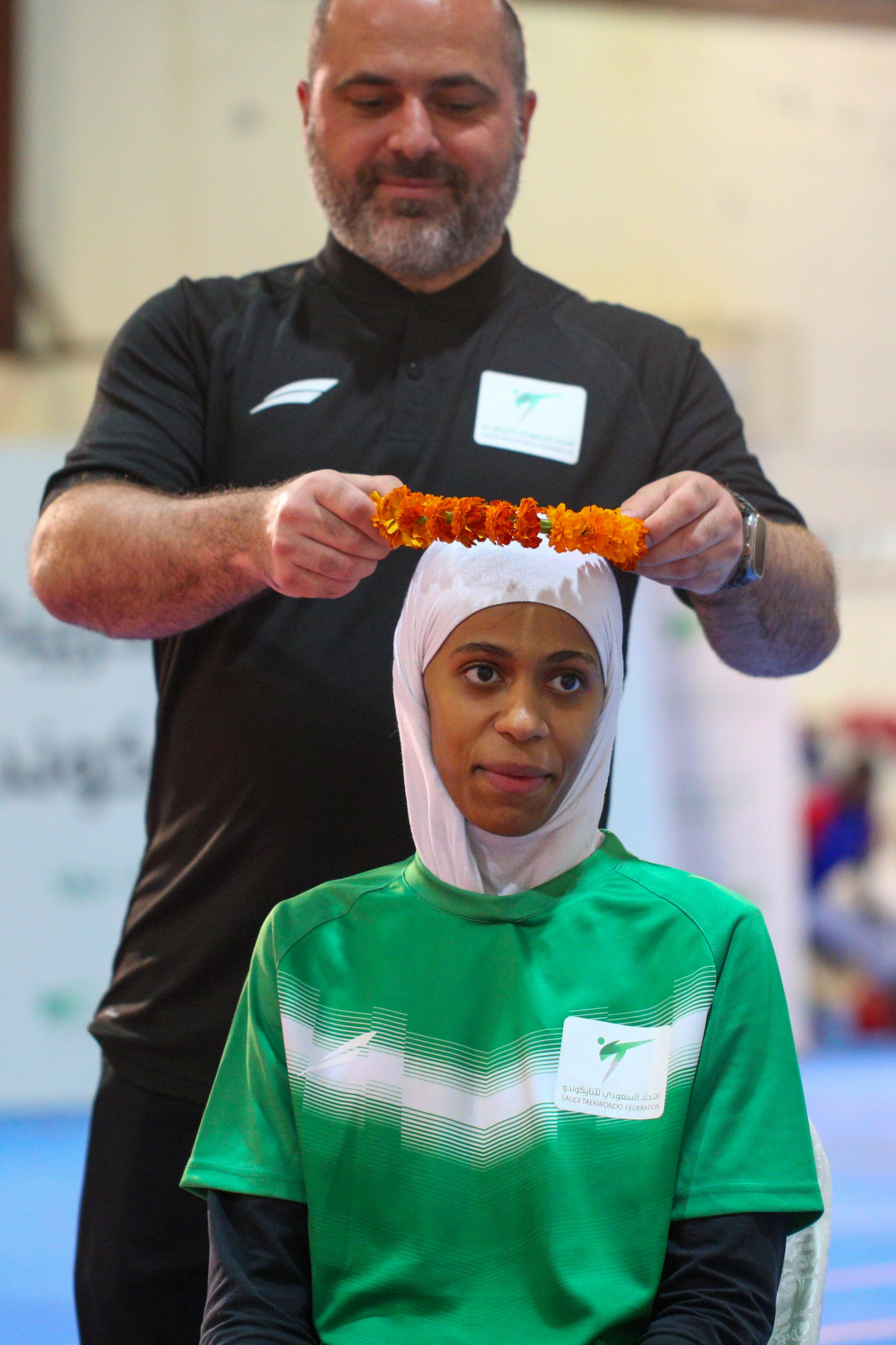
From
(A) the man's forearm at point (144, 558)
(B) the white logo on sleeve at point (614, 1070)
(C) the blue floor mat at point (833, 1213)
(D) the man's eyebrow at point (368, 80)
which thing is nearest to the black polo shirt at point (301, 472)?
(A) the man's forearm at point (144, 558)

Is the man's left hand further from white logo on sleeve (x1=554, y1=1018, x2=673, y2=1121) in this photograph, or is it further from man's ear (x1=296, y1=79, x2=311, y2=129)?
man's ear (x1=296, y1=79, x2=311, y2=129)

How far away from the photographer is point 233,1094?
1363mm

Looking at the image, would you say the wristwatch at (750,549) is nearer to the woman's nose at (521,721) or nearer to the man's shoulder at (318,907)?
the woman's nose at (521,721)

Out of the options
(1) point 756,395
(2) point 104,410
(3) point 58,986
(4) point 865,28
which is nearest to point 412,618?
(2) point 104,410

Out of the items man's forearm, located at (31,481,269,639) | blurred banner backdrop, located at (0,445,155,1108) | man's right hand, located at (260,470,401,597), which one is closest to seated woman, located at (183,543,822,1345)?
man's right hand, located at (260,470,401,597)

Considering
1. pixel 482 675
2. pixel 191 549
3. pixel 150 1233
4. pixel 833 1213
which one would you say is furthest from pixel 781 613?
pixel 833 1213

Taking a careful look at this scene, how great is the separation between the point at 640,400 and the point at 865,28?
710 cm

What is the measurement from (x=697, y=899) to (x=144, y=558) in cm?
73

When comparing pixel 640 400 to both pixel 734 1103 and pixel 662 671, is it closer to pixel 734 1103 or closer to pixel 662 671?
pixel 734 1103

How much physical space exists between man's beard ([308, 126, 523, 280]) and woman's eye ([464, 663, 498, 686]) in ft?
2.28

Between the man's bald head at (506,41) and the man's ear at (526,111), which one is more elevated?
the man's bald head at (506,41)

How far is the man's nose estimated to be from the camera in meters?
1.72

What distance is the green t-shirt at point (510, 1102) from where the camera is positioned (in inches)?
50.0

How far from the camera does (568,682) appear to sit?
1374 millimetres
